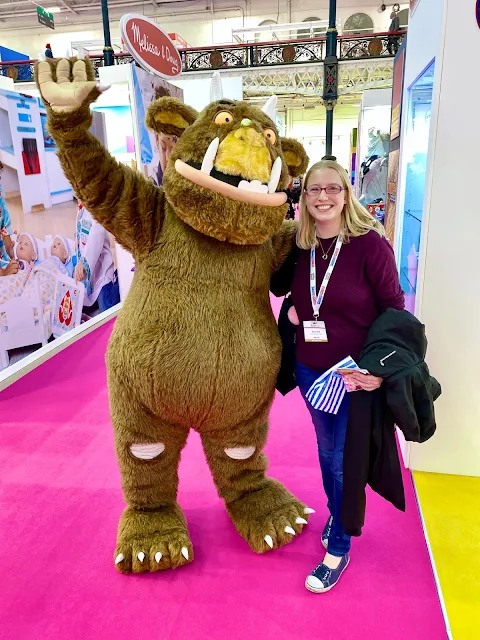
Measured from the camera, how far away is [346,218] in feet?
5.29

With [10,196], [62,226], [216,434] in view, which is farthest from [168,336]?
[62,226]

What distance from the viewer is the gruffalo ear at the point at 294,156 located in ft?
5.89

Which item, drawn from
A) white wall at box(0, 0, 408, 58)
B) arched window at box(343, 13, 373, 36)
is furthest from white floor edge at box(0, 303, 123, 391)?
arched window at box(343, 13, 373, 36)

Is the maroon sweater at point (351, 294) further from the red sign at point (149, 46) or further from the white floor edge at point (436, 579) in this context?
the red sign at point (149, 46)

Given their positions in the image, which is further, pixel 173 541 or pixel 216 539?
pixel 216 539

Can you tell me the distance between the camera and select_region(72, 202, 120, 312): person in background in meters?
5.02

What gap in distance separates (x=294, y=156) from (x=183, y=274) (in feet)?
2.00

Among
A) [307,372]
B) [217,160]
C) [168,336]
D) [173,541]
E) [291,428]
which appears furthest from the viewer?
[291,428]

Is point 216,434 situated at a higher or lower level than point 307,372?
lower

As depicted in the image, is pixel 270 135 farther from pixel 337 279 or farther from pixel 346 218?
pixel 337 279

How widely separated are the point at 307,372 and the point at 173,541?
32.6 inches

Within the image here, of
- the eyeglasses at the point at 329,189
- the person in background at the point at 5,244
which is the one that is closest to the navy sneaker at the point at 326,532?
the eyeglasses at the point at 329,189

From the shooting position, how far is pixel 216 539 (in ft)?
6.80

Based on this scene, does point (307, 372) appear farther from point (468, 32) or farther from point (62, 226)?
point (62, 226)
